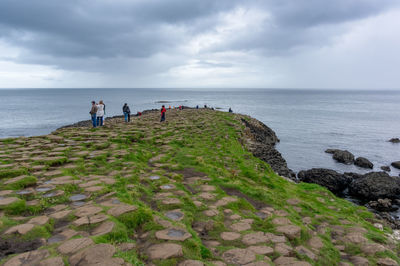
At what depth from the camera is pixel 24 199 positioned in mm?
5805

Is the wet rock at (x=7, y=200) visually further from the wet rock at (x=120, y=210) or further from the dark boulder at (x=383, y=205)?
the dark boulder at (x=383, y=205)

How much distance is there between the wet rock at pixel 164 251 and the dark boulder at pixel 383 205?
15898 millimetres

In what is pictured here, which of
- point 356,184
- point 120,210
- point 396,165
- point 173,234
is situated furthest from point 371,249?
point 396,165

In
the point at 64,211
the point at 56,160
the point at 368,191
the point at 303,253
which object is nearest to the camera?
the point at 303,253

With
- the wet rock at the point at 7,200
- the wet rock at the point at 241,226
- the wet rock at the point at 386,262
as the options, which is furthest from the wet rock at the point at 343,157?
the wet rock at the point at 7,200

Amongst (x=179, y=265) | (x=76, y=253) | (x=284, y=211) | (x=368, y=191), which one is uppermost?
(x=76, y=253)

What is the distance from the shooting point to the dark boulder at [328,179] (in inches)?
735

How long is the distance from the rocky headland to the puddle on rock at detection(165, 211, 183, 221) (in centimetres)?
4

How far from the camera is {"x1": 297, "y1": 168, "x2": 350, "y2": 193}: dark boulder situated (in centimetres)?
1867

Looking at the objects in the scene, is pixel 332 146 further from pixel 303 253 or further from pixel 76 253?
pixel 76 253

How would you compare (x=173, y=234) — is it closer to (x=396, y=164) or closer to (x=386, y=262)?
Result: (x=386, y=262)

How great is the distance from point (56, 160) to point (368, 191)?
19.0 metres

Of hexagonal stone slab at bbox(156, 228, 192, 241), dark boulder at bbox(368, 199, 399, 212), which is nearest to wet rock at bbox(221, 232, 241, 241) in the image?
hexagonal stone slab at bbox(156, 228, 192, 241)

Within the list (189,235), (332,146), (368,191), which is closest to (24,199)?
(189,235)
